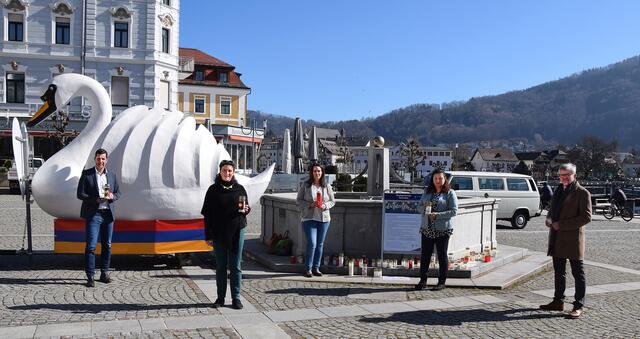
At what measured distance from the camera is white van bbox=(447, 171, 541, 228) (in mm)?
19156

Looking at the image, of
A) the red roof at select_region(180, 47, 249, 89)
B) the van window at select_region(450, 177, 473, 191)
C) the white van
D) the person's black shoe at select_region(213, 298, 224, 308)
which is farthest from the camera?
the red roof at select_region(180, 47, 249, 89)

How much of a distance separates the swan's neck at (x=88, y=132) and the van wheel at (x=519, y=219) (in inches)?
548

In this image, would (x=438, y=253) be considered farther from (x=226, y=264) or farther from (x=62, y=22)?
(x=62, y=22)

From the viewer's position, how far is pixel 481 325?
275 inches

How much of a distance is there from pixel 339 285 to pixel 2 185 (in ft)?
97.9

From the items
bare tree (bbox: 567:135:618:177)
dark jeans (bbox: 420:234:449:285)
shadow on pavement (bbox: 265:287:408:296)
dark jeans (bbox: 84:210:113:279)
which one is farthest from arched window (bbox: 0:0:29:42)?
bare tree (bbox: 567:135:618:177)

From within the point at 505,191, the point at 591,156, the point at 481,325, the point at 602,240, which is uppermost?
the point at 591,156

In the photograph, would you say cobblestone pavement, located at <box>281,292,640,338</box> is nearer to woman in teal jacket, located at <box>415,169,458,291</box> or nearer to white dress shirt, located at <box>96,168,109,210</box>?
woman in teal jacket, located at <box>415,169,458,291</box>

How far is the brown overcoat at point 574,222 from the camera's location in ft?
24.0

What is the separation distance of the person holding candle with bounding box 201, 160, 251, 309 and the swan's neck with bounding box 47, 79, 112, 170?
3687 millimetres

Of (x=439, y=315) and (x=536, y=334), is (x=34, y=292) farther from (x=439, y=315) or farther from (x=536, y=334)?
(x=536, y=334)

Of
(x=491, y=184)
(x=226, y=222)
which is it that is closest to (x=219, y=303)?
(x=226, y=222)

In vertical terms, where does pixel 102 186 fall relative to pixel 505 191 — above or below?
above

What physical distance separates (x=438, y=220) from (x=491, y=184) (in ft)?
38.3
